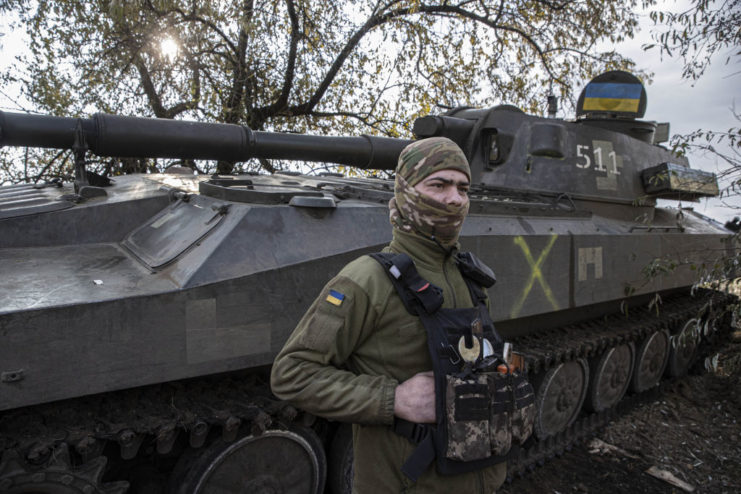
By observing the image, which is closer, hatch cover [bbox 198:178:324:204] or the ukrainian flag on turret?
hatch cover [bbox 198:178:324:204]

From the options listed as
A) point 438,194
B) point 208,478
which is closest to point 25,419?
point 208,478

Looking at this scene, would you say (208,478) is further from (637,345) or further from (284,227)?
(637,345)

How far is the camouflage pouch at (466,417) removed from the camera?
5.33ft

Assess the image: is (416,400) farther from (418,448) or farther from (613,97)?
(613,97)

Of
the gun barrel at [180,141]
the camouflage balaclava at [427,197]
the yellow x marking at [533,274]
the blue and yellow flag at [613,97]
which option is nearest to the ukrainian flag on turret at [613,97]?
the blue and yellow flag at [613,97]

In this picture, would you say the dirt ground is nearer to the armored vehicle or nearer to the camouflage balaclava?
the armored vehicle

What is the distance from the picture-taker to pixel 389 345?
1733 mm

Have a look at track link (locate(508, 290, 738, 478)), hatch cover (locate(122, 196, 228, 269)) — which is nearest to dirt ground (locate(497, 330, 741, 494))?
track link (locate(508, 290, 738, 478))

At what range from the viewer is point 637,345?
5.71m

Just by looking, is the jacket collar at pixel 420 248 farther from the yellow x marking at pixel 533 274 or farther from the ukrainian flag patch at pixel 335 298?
the yellow x marking at pixel 533 274

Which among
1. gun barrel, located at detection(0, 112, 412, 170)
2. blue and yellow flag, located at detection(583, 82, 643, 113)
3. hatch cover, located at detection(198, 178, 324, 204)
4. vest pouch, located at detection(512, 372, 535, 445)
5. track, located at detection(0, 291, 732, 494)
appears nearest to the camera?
vest pouch, located at detection(512, 372, 535, 445)

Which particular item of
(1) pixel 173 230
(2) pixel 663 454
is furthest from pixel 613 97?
(1) pixel 173 230

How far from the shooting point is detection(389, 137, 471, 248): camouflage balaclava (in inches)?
70.3

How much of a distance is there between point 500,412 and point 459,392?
7.2 inches
